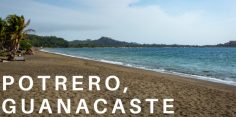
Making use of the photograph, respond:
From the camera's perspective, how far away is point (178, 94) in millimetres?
15211

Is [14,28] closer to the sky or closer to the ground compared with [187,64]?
closer to the sky

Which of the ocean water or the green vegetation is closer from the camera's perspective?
the ocean water

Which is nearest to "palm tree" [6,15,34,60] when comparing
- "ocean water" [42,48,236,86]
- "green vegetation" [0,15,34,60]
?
"green vegetation" [0,15,34,60]

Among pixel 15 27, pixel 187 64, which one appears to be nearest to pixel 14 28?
pixel 15 27

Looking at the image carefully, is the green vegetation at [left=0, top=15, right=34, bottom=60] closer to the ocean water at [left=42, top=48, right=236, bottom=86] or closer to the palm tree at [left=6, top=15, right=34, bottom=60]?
the palm tree at [left=6, top=15, right=34, bottom=60]

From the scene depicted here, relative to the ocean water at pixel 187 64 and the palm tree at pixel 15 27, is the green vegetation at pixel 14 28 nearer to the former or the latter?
the palm tree at pixel 15 27

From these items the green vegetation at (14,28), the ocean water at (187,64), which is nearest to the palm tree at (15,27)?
the green vegetation at (14,28)

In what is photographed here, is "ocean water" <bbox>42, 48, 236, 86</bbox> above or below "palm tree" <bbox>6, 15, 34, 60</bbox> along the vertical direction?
below

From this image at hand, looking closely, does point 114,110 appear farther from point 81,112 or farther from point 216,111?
point 216,111

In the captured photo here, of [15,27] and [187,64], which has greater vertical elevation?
[15,27]

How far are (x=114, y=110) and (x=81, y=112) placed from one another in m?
1.14

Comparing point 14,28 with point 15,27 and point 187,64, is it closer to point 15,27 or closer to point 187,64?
point 15,27

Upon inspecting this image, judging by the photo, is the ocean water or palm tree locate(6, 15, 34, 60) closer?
the ocean water

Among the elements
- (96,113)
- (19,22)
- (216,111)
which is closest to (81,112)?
(96,113)
